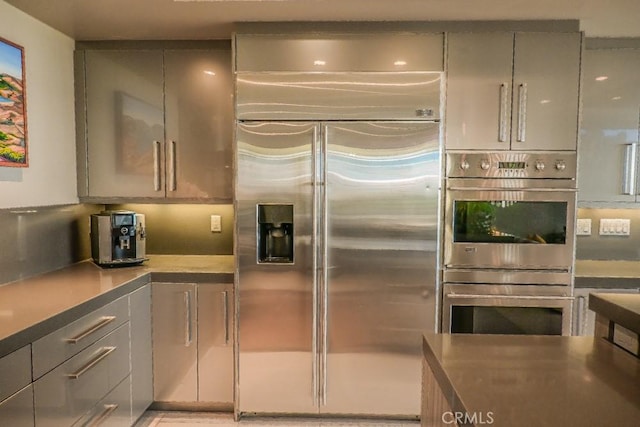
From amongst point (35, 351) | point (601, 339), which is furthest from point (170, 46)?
point (601, 339)

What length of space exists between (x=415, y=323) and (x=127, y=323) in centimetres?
153

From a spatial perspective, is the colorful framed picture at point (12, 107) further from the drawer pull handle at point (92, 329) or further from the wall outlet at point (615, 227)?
the wall outlet at point (615, 227)

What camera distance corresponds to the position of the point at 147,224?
10.5 feet

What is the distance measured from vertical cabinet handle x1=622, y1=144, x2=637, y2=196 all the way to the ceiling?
0.67m

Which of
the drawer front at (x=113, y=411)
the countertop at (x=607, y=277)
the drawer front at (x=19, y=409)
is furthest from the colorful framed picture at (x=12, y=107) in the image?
the countertop at (x=607, y=277)

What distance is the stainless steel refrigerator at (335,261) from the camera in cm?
250

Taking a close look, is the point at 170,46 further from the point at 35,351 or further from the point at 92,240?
the point at 35,351

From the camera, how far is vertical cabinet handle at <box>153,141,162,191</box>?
283 centimetres

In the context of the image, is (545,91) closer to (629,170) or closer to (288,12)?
(629,170)

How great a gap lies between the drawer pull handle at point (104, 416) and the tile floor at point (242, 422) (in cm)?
44

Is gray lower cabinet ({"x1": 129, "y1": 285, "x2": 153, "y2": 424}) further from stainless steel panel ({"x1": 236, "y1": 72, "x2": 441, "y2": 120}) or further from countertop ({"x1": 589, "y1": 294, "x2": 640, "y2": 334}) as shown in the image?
countertop ({"x1": 589, "y1": 294, "x2": 640, "y2": 334})

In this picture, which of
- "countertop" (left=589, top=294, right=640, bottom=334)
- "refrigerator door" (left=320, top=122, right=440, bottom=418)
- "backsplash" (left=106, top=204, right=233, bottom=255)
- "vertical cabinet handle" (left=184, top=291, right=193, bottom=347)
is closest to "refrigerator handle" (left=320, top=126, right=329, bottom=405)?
"refrigerator door" (left=320, top=122, right=440, bottom=418)

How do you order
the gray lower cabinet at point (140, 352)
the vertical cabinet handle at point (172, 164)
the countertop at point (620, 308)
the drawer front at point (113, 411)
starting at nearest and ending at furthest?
the countertop at point (620, 308) < the drawer front at point (113, 411) < the gray lower cabinet at point (140, 352) < the vertical cabinet handle at point (172, 164)

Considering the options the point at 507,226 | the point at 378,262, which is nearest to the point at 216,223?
the point at 378,262
